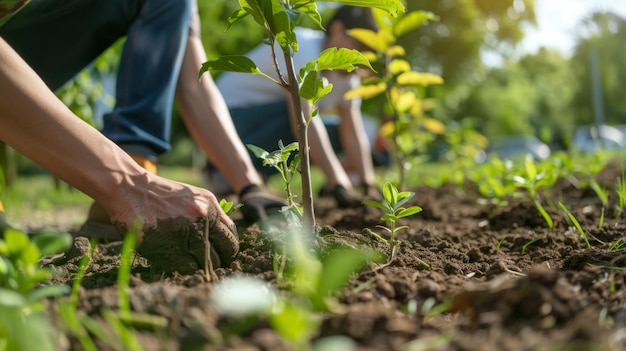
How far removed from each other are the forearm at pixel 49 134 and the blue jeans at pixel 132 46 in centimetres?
78

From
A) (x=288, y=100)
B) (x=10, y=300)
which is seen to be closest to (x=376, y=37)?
(x=288, y=100)

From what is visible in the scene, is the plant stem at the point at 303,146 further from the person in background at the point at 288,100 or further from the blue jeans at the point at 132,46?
the person in background at the point at 288,100

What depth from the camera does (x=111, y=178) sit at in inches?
54.5

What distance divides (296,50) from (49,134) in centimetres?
60

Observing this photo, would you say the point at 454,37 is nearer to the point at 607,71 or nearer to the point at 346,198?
the point at 346,198

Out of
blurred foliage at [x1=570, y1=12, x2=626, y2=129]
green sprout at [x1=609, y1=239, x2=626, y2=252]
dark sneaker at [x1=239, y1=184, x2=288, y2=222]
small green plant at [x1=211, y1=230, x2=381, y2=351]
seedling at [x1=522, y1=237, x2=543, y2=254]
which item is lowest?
blurred foliage at [x1=570, y1=12, x2=626, y2=129]

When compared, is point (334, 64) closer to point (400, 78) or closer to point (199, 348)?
point (199, 348)

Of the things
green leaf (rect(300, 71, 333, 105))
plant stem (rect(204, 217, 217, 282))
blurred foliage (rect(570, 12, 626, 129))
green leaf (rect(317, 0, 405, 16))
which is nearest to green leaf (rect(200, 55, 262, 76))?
green leaf (rect(300, 71, 333, 105))

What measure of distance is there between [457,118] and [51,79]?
31933mm

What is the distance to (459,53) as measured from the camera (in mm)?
21109

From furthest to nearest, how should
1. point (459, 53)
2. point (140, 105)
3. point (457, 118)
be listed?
point (457, 118) → point (459, 53) → point (140, 105)

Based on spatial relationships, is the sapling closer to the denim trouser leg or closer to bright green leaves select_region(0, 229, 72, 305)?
bright green leaves select_region(0, 229, 72, 305)

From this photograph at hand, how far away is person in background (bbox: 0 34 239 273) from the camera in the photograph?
4.30 ft

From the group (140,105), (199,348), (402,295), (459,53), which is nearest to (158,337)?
(199,348)
